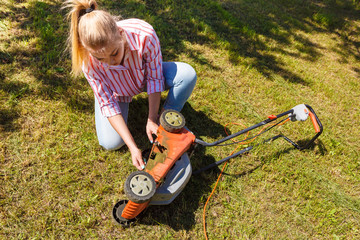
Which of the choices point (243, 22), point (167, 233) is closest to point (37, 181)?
A: point (167, 233)

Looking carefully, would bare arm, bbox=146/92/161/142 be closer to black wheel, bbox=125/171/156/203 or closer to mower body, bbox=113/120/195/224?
mower body, bbox=113/120/195/224

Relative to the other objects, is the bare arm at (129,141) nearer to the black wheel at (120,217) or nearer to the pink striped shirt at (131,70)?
the pink striped shirt at (131,70)

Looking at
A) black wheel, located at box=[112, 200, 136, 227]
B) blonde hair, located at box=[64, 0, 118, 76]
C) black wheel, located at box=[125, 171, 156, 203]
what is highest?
blonde hair, located at box=[64, 0, 118, 76]

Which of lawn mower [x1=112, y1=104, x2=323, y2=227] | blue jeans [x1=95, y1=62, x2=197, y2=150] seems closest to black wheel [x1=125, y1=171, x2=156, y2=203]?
lawn mower [x1=112, y1=104, x2=323, y2=227]

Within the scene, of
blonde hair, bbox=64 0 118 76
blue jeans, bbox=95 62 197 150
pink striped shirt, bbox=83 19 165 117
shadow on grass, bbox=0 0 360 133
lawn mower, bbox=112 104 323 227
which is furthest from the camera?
shadow on grass, bbox=0 0 360 133

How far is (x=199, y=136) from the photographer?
9.53 ft

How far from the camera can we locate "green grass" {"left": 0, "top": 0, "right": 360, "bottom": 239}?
85.5 inches

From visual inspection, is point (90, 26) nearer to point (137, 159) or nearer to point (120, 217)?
point (137, 159)

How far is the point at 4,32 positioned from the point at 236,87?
3413 millimetres

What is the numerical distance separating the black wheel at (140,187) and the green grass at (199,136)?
634mm

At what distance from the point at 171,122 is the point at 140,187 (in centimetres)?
62

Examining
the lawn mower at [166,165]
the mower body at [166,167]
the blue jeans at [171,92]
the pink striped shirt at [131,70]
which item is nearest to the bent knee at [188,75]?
the blue jeans at [171,92]

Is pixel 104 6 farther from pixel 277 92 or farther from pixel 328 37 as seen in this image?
pixel 328 37

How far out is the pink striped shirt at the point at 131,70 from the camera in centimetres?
199
